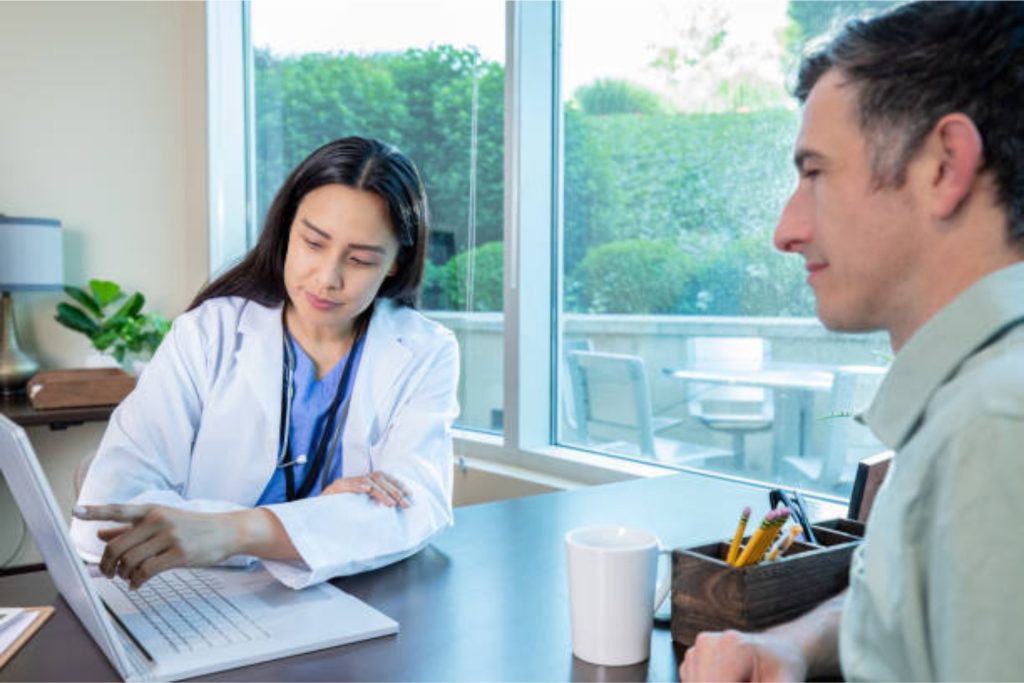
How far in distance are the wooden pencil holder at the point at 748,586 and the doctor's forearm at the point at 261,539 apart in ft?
1.60

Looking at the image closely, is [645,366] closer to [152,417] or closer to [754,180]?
[754,180]

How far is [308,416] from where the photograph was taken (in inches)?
65.1

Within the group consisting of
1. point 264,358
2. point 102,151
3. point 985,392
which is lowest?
point 264,358

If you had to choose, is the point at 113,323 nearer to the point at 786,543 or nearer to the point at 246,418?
the point at 246,418

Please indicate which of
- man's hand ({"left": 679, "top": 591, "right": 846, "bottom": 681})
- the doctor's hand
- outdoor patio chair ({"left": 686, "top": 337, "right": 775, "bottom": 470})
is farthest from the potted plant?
man's hand ({"left": 679, "top": 591, "right": 846, "bottom": 681})

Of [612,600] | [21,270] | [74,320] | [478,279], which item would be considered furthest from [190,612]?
[74,320]

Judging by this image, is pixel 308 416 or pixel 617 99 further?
pixel 617 99

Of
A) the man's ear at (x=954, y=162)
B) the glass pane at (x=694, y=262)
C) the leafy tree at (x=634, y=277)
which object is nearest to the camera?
the man's ear at (x=954, y=162)

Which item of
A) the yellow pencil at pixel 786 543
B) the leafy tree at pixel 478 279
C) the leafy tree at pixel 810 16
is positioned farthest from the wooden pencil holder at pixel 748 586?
the leafy tree at pixel 478 279

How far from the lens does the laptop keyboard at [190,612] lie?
955mm

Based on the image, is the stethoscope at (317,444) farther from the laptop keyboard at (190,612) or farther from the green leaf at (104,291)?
the green leaf at (104,291)

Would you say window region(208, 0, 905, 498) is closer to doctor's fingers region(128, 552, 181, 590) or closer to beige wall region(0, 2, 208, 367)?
beige wall region(0, 2, 208, 367)

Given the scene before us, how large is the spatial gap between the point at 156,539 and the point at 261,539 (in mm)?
141

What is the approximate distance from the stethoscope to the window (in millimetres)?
943
